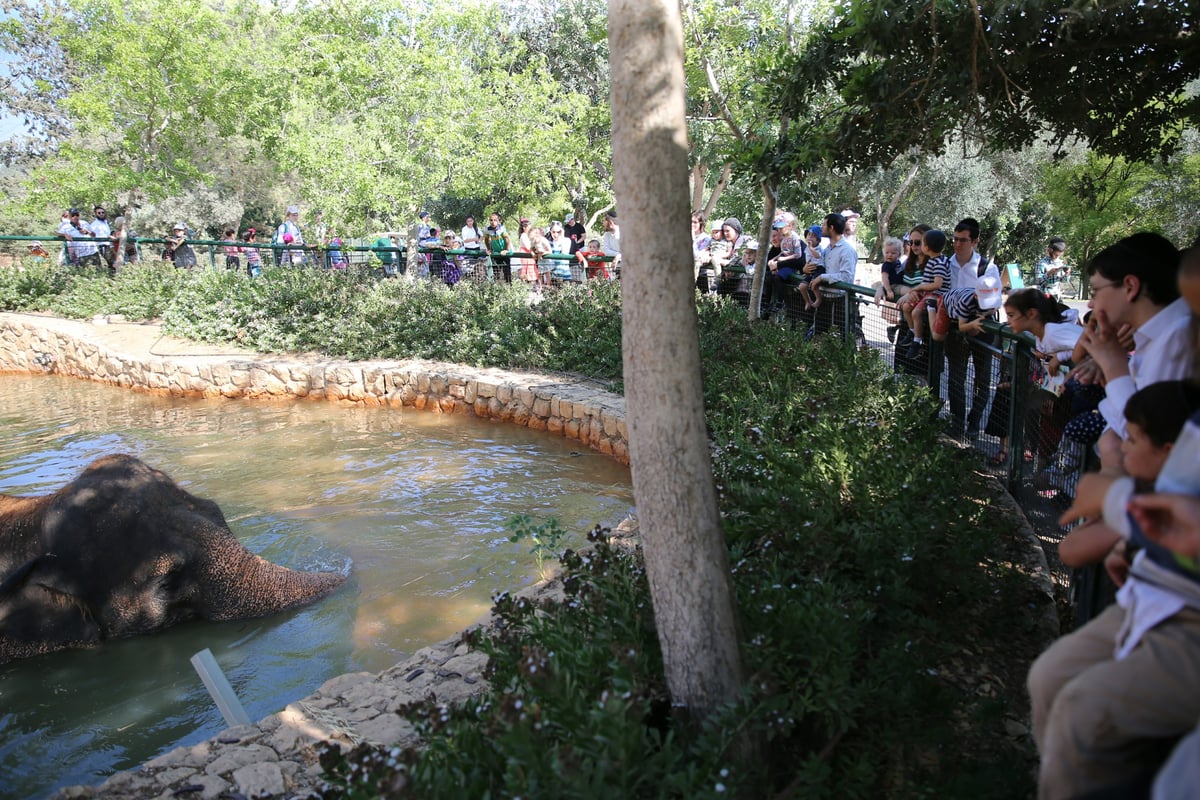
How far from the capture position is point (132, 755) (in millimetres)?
4727

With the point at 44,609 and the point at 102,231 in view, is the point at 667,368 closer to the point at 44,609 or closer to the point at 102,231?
the point at 44,609

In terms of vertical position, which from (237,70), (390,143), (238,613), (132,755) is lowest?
(132,755)

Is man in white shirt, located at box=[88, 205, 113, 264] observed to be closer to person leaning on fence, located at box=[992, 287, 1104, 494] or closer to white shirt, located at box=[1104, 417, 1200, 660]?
person leaning on fence, located at box=[992, 287, 1104, 494]

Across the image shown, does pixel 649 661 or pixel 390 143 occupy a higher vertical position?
pixel 390 143

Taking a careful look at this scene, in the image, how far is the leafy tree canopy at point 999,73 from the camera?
197 inches

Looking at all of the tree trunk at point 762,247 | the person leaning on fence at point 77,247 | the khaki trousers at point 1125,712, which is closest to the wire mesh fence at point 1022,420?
the khaki trousers at point 1125,712

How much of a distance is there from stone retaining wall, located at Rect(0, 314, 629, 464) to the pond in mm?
274

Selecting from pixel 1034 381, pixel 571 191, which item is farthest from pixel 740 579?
pixel 571 191

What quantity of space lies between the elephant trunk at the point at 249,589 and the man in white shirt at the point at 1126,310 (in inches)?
201

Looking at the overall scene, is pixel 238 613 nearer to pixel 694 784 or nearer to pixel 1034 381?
pixel 694 784

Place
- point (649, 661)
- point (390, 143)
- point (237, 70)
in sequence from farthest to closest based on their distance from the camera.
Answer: point (237, 70), point (390, 143), point (649, 661)

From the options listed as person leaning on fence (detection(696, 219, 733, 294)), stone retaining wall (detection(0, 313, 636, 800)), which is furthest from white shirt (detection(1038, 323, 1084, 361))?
person leaning on fence (detection(696, 219, 733, 294))

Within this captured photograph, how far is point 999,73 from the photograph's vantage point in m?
5.51

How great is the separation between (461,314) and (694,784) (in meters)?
11.8
